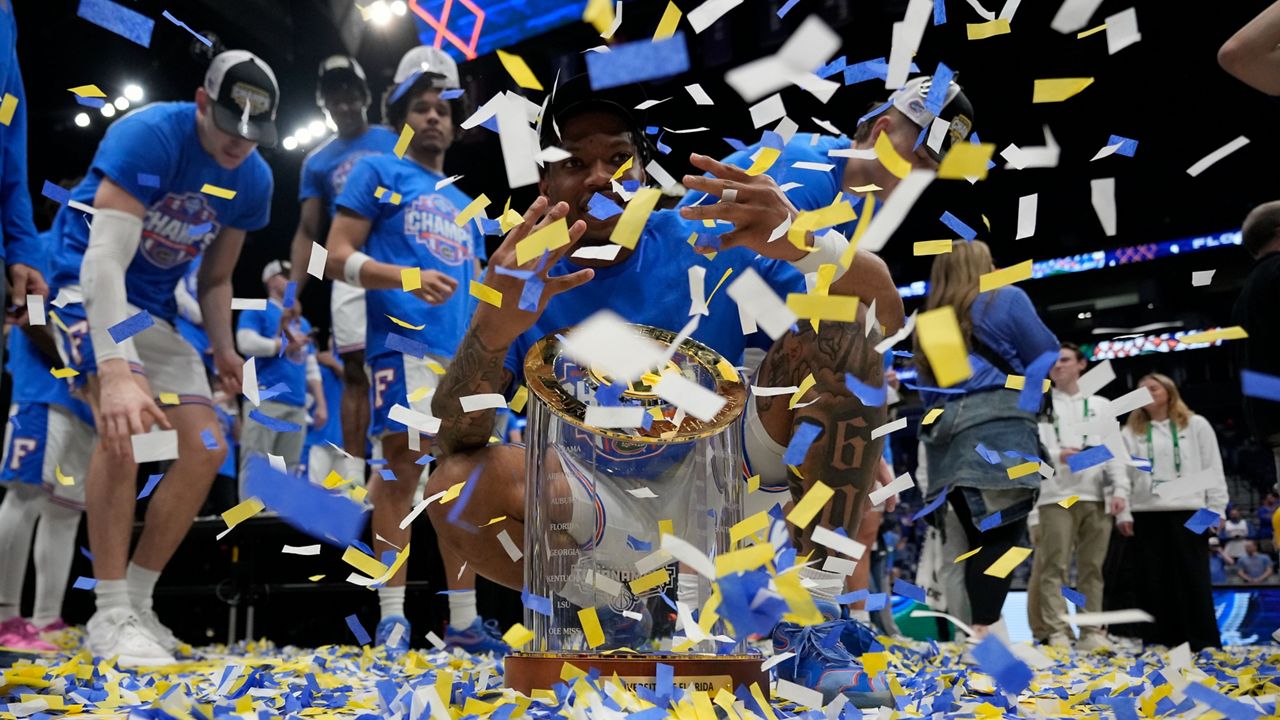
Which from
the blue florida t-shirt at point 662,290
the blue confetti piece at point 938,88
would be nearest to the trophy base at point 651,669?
the blue florida t-shirt at point 662,290

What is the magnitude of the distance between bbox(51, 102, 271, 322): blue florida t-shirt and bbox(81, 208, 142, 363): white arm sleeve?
0.10 m

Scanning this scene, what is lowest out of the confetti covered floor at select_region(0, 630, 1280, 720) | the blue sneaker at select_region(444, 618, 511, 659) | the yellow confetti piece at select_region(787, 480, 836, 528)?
the blue sneaker at select_region(444, 618, 511, 659)

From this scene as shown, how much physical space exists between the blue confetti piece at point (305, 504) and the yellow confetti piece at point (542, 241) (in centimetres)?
33

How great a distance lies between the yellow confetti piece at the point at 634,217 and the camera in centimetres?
101

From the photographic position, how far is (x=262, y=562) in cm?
355

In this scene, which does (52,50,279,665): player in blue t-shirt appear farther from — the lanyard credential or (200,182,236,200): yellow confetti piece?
the lanyard credential

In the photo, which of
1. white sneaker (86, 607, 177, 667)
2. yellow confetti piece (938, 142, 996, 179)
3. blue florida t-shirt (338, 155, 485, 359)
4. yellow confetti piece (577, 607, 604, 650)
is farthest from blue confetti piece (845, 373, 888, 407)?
white sneaker (86, 607, 177, 667)

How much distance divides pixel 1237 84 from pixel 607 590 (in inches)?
235

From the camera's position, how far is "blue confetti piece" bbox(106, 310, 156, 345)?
1596 millimetres

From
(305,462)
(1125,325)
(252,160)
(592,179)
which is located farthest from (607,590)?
(1125,325)

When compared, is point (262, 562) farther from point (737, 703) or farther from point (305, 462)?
point (737, 703)

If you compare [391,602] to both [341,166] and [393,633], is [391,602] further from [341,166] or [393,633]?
[341,166]

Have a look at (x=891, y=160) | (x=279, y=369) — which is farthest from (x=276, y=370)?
(x=891, y=160)

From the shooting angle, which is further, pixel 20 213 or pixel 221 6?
pixel 221 6
